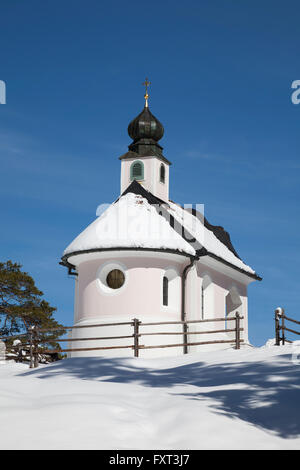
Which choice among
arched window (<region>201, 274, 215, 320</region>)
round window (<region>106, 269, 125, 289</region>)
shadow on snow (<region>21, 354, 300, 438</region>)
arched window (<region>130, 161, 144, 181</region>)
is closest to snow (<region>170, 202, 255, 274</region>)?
arched window (<region>201, 274, 215, 320</region>)

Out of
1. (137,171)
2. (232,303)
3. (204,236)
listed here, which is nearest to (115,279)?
(204,236)

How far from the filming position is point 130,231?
2405 centimetres

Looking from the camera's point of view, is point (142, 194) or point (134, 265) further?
point (142, 194)

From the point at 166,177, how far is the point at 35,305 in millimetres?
9315

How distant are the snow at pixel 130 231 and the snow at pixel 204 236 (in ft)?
5.36

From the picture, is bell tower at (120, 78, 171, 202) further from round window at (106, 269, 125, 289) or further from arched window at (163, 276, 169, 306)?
round window at (106, 269, 125, 289)

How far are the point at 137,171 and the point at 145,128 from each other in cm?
225

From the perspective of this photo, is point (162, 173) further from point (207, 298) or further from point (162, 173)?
point (207, 298)

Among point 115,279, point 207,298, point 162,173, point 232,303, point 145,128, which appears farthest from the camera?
point 145,128

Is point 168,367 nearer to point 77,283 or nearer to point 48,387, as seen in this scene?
point 48,387

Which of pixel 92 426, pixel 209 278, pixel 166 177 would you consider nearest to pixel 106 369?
pixel 92 426

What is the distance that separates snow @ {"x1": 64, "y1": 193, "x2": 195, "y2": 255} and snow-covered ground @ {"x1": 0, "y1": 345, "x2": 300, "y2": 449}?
766 cm

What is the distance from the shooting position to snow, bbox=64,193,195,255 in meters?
23.6
